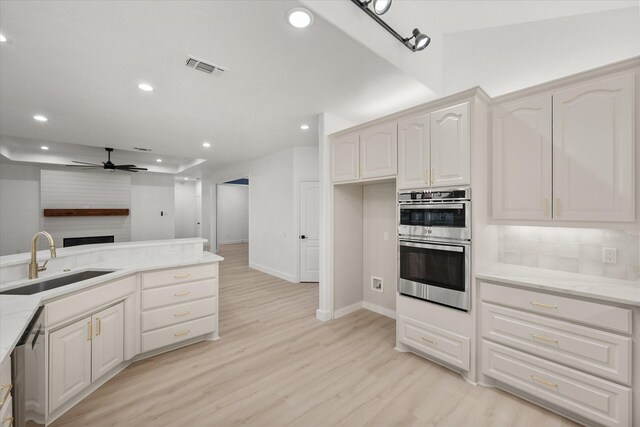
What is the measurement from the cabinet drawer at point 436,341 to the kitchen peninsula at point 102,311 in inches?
82.0

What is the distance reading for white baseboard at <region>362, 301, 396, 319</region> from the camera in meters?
3.47

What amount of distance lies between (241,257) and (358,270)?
16.9 feet

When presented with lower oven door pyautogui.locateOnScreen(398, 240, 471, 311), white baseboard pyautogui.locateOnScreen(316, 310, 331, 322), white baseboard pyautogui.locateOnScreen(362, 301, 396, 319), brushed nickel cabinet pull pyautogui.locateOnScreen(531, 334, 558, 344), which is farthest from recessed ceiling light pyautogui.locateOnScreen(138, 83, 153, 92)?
brushed nickel cabinet pull pyautogui.locateOnScreen(531, 334, 558, 344)

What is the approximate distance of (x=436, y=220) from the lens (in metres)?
2.32

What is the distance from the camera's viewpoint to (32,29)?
5.79ft

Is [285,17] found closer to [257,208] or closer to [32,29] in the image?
[32,29]

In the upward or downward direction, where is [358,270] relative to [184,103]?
downward

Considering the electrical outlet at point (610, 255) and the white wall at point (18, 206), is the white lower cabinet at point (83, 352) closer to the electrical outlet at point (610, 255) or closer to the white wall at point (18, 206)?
the electrical outlet at point (610, 255)

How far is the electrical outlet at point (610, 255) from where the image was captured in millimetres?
1988

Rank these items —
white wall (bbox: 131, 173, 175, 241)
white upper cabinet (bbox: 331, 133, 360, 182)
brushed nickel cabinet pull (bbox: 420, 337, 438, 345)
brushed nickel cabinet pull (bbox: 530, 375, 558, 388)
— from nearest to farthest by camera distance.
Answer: brushed nickel cabinet pull (bbox: 530, 375, 558, 388)
brushed nickel cabinet pull (bbox: 420, 337, 438, 345)
white upper cabinet (bbox: 331, 133, 360, 182)
white wall (bbox: 131, 173, 175, 241)

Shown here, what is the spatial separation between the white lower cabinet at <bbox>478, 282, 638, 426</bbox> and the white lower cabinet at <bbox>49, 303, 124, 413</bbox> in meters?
3.12

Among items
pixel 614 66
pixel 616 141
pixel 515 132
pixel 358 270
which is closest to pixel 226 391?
pixel 358 270

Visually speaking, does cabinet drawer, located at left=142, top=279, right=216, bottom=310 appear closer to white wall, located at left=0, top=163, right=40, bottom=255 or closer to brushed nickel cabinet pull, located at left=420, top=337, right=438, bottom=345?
brushed nickel cabinet pull, located at left=420, top=337, right=438, bottom=345

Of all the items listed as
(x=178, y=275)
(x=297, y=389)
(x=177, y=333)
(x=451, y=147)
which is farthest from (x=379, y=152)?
(x=177, y=333)
